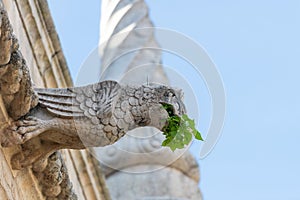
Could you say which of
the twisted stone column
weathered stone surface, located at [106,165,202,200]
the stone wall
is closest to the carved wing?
the stone wall

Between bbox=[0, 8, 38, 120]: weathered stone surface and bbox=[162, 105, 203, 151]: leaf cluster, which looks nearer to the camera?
bbox=[0, 8, 38, 120]: weathered stone surface

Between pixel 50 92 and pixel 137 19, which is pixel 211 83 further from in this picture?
pixel 137 19

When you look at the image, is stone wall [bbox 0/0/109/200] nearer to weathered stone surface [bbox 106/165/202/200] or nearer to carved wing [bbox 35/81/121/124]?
carved wing [bbox 35/81/121/124]

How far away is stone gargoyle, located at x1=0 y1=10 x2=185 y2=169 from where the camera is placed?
5.90 metres

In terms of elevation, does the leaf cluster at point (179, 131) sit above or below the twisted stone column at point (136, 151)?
below

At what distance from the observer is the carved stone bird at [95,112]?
19.9 ft

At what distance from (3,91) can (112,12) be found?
6863mm

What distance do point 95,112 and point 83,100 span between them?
10cm

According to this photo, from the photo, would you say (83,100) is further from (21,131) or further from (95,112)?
(21,131)

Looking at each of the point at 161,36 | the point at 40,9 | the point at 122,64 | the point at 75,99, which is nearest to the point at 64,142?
the point at 75,99

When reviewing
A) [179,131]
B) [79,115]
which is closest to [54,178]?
[79,115]

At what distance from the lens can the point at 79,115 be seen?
609cm

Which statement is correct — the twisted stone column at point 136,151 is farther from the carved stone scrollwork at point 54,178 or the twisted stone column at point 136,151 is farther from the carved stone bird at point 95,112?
the carved stone bird at point 95,112

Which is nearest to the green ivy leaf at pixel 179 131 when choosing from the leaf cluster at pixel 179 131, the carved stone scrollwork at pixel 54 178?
the leaf cluster at pixel 179 131
